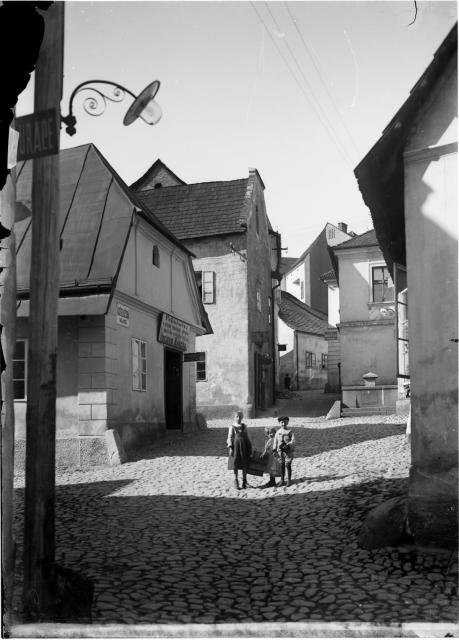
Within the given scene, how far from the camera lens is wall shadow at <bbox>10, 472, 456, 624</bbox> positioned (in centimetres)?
392

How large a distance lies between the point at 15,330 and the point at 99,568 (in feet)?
5.56

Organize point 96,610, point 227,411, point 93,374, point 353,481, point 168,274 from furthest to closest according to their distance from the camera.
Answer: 1. point 227,411
2. point 168,274
3. point 353,481
4. point 93,374
5. point 96,610

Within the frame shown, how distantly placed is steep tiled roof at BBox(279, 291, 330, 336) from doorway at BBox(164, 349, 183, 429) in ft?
46.8

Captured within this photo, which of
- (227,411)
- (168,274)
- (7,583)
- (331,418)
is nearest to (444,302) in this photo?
(7,583)

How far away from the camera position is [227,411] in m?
11.1

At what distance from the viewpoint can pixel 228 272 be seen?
11.7 m

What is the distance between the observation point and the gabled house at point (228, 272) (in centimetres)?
705

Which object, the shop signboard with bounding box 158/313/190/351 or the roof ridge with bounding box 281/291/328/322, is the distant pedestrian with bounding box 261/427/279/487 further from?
the roof ridge with bounding box 281/291/328/322

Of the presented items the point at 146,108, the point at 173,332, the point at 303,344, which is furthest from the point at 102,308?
the point at 303,344

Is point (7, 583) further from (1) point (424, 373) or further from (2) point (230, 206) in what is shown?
(2) point (230, 206)

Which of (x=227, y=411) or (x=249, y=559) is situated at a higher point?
(x=227, y=411)

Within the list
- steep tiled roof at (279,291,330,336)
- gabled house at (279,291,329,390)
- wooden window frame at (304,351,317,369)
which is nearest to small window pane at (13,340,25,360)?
steep tiled roof at (279,291,330,336)

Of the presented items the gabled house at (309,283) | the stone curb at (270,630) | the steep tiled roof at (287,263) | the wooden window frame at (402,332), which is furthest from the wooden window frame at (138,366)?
the gabled house at (309,283)

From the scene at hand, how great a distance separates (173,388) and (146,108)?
850cm
